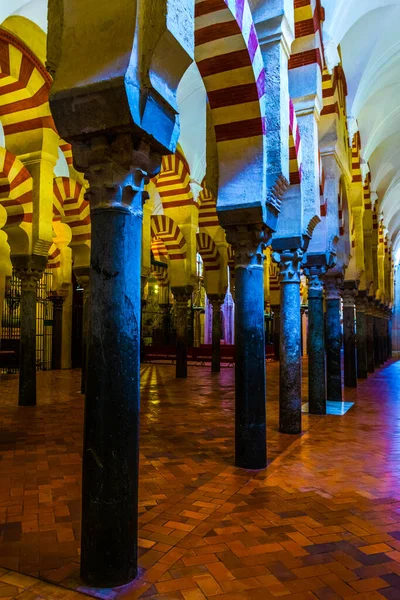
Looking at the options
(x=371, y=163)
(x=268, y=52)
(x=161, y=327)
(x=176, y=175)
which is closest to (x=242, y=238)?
(x=268, y=52)

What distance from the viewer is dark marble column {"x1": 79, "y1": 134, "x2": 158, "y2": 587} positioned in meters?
2.11

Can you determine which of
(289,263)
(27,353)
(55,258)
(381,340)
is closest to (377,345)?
(381,340)

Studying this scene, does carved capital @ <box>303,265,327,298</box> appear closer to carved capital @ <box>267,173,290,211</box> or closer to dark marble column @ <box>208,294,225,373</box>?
carved capital @ <box>267,173,290,211</box>

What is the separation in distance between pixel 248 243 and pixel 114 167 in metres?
1.97

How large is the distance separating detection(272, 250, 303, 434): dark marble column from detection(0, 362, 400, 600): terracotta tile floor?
0.24 meters

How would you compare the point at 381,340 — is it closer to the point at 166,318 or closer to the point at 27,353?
the point at 166,318

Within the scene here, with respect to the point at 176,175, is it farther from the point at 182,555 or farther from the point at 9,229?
the point at 182,555

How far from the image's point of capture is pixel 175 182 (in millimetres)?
10852

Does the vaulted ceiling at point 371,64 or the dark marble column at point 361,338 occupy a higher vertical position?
the vaulted ceiling at point 371,64

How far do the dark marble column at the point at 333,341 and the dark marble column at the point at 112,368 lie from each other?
19.7ft

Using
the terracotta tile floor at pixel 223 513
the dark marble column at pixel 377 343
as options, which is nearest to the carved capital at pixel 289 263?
the terracotta tile floor at pixel 223 513

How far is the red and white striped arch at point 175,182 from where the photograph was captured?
422 inches

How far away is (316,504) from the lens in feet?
10.2

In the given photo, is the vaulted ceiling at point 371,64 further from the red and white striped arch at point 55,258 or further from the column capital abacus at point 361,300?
the red and white striped arch at point 55,258
